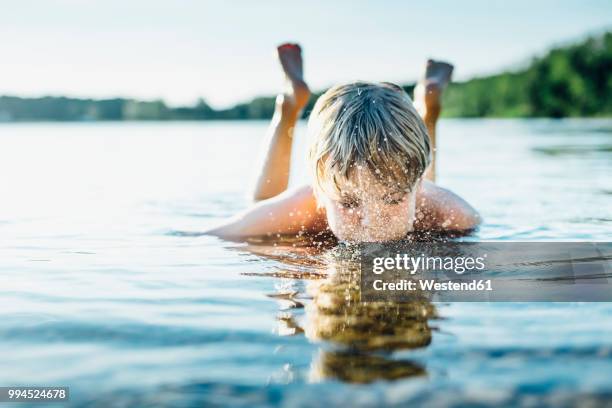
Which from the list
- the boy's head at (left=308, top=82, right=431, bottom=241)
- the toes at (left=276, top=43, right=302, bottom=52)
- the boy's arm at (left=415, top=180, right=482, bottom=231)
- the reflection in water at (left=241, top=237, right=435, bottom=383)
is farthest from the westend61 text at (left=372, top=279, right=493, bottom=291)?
the toes at (left=276, top=43, right=302, bottom=52)

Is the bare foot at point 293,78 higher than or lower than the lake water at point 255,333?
higher

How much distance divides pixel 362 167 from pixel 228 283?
2.91ft

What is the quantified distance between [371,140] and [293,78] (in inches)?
94.7

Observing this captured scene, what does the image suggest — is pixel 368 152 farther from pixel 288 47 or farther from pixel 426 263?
pixel 288 47

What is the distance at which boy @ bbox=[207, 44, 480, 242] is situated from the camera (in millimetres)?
3557

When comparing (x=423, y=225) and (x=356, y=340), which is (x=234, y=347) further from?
(x=423, y=225)

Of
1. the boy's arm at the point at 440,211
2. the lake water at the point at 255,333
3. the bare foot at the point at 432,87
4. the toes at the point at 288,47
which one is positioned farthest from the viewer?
the toes at the point at 288,47

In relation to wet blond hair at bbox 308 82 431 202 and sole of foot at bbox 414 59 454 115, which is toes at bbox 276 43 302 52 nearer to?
sole of foot at bbox 414 59 454 115

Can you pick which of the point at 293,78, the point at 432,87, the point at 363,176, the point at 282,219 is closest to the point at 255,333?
the point at 363,176

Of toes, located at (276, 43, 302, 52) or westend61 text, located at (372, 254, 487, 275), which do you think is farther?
toes, located at (276, 43, 302, 52)

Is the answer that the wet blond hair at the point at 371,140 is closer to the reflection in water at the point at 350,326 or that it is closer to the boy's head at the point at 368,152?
the boy's head at the point at 368,152

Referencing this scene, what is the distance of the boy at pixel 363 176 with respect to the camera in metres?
3.56

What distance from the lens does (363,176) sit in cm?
356

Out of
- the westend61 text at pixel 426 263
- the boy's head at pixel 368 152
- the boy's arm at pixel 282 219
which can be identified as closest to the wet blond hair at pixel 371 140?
the boy's head at pixel 368 152
